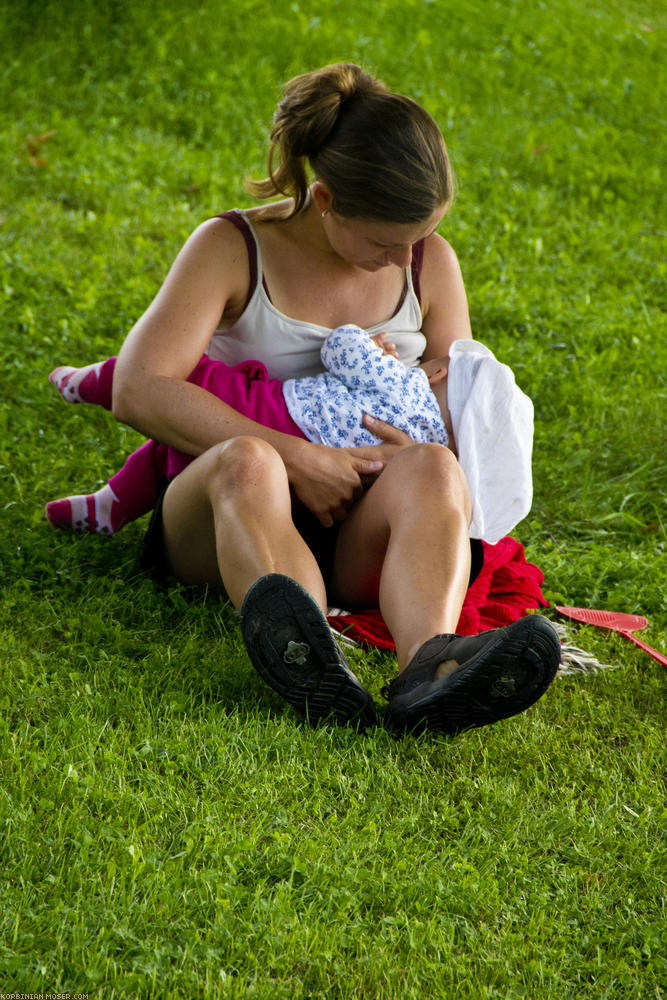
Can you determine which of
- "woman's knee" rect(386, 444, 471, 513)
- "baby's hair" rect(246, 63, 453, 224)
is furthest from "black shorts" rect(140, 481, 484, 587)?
"baby's hair" rect(246, 63, 453, 224)

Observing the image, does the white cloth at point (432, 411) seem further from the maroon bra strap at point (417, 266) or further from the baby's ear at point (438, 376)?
the maroon bra strap at point (417, 266)

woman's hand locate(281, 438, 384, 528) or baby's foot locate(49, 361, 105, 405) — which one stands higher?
woman's hand locate(281, 438, 384, 528)

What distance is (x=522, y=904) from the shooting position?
1987mm

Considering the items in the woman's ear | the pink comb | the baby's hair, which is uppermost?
the baby's hair

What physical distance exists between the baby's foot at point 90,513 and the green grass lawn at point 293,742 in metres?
0.07

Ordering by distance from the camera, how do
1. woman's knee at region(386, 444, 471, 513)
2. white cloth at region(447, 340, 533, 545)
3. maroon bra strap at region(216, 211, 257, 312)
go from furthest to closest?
maroon bra strap at region(216, 211, 257, 312)
white cloth at region(447, 340, 533, 545)
woman's knee at region(386, 444, 471, 513)

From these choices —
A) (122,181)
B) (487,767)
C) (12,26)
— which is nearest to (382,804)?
(487,767)

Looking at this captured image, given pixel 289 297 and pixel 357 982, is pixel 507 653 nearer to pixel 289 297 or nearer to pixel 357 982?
pixel 357 982

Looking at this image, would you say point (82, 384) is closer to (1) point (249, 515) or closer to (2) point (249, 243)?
(2) point (249, 243)

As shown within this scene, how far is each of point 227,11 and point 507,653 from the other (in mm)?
7471

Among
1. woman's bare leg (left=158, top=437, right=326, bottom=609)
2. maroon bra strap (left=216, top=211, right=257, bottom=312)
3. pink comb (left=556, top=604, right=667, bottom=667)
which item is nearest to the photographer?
woman's bare leg (left=158, top=437, right=326, bottom=609)

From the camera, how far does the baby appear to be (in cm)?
290

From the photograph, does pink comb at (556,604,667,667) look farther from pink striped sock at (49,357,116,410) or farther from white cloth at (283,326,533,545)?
pink striped sock at (49,357,116,410)

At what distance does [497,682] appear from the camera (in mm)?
2197
